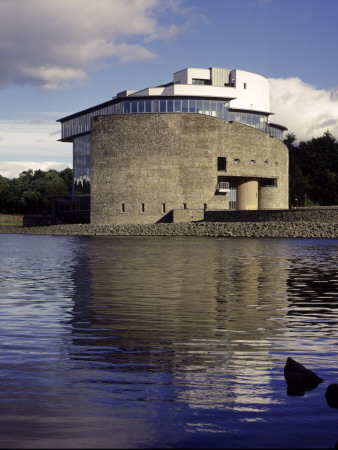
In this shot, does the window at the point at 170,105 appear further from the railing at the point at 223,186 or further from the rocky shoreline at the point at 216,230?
the rocky shoreline at the point at 216,230

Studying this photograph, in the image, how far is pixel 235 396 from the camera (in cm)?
596

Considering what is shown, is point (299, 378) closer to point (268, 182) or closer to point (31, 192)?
point (268, 182)

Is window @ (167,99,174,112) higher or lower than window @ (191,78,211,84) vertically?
lower

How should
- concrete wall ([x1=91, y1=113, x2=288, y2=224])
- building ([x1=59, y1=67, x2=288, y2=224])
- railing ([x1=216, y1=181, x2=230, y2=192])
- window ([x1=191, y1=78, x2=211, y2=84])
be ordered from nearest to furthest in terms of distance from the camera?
concrete wall ([x1=91, y1=113, x2=288, y2=224])
building ([x1=59, y1=67, x2=288, y2=224])
railing ([x1=216, y1=181, x2=230, y2=192])
window ([x1=191, y1=78, x2=211, y2=84])

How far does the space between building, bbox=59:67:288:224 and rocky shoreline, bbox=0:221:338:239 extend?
5.33 m

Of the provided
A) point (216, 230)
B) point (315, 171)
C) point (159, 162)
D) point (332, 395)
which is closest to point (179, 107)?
point (159, 162)

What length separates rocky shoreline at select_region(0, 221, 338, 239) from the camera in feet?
177

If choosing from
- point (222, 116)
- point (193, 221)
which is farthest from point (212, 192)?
point (222, 116)

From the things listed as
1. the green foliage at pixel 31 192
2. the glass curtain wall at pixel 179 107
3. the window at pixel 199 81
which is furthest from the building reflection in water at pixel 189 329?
the green foliage at pixel 31 192

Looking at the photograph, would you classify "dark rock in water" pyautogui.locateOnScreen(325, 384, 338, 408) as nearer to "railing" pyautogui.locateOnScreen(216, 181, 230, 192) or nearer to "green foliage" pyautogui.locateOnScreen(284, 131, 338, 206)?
"railing" pyautogui.locateOnScreen(216, 181, 230, 192)

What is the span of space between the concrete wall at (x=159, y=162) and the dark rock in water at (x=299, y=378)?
221ft

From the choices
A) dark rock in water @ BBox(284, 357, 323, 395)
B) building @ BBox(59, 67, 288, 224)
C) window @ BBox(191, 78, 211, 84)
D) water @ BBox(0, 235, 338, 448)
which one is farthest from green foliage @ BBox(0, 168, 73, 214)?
dark rock in water @ BBox(284, 357, 323, 395)

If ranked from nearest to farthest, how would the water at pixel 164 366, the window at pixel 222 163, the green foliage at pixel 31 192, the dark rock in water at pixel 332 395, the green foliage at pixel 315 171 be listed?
1. the water at pixel 164 366
2. the dark rock in water at pixel 332 395
3. the window at pixel 222 163
4. the green foliage at pixel 315 171
5. the green foliage at pixel 31 192

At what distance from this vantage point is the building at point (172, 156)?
73.8 m
